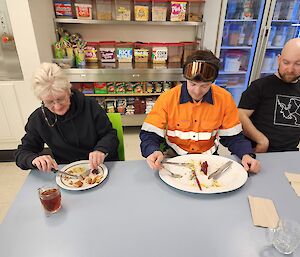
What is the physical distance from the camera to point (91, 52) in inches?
114

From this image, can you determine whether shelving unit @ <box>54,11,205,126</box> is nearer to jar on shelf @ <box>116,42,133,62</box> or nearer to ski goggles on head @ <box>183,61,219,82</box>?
jar on shelf @ <box>116,42,133,62</box>

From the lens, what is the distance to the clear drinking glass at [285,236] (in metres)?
0.77

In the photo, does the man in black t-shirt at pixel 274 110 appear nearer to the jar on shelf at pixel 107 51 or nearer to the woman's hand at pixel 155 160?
the woman's hand at pixel 155 160

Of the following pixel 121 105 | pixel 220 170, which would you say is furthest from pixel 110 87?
pixel 220 170

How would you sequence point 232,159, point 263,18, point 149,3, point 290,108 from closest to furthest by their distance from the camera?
point 232,159
point 290,108
point 149,3
point 263,18

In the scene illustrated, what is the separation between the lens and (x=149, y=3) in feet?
8.98

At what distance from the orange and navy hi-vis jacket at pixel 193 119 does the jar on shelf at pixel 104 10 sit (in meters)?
1.88

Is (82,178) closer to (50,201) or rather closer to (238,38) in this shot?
(50,201)

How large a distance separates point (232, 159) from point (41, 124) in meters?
1.06

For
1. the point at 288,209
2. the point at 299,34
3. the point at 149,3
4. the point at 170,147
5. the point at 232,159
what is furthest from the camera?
the point at 299,34

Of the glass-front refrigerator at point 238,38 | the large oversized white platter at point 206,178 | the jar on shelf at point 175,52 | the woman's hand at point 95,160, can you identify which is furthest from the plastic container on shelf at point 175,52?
the woman's hand at point 95,160

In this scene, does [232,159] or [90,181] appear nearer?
[90,181]

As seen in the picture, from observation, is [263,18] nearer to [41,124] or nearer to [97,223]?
[41,124]

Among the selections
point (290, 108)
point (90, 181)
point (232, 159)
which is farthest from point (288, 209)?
point (290, 108)
